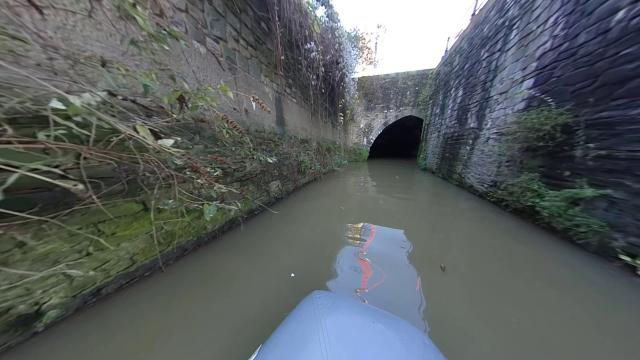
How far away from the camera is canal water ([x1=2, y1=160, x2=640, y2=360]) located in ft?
3.15

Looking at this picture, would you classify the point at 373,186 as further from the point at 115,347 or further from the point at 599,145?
the point at 115,347

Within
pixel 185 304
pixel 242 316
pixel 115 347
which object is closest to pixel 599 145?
pixel 242 316

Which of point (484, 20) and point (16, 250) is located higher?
point (484, 20)

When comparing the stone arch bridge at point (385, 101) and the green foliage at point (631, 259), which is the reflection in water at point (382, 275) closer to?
the green foliage at point (631, 259)

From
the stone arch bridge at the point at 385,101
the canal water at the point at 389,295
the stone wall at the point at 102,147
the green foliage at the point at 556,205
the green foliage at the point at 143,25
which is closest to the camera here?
the stone wall at the point at 102,147

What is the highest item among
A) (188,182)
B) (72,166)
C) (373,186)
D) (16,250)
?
(72,166)

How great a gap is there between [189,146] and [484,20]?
21.6 feet

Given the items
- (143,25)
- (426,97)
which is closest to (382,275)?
(143,25)

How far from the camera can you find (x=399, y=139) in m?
14.6

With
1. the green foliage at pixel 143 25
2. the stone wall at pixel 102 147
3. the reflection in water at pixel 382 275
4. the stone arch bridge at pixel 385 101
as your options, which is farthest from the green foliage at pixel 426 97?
the green foliage at pixel 143 25

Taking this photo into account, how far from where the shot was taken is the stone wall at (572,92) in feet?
5.15

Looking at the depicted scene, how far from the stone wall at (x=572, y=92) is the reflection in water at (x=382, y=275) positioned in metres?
1.75

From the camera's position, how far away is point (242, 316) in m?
1.12

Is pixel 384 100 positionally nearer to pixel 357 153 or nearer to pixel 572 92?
pixel 357 153
